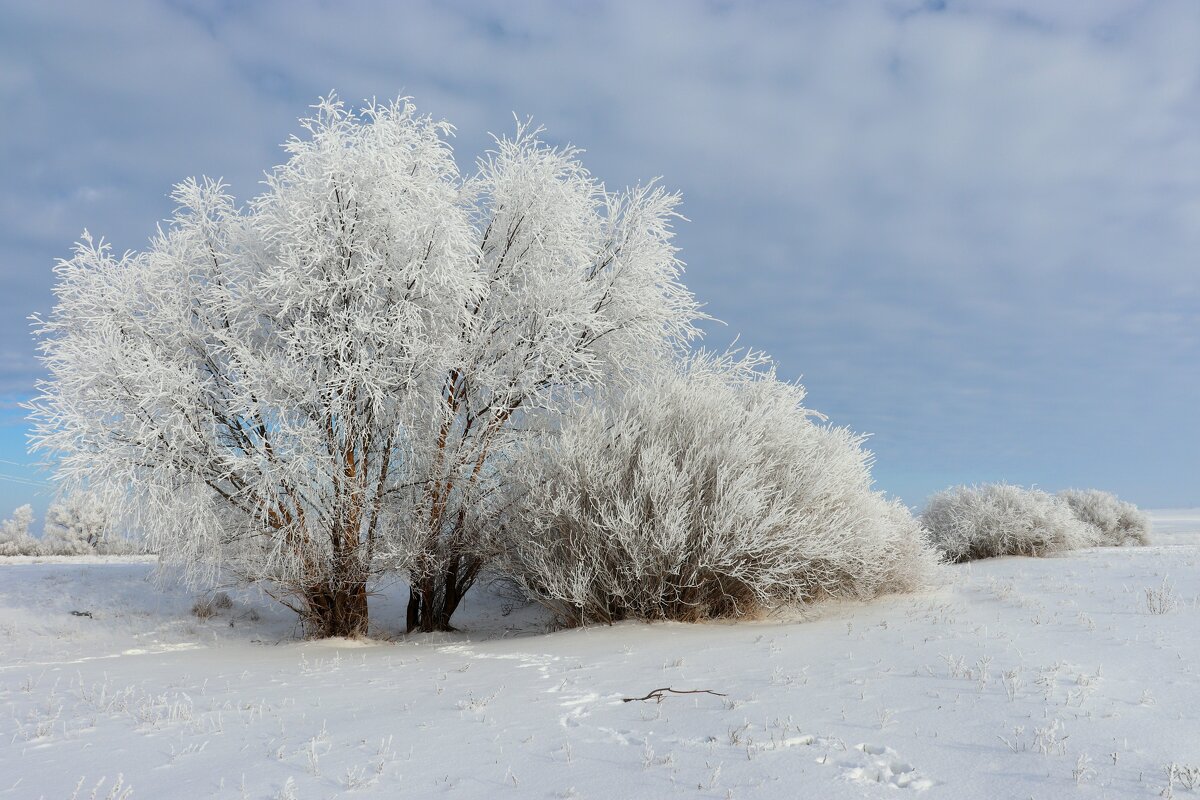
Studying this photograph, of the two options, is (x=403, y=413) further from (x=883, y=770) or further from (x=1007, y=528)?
(x=1007, y=528)

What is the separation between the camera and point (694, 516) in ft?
26.6

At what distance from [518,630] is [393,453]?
3028mm

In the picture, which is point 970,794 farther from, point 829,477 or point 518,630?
point 518,630

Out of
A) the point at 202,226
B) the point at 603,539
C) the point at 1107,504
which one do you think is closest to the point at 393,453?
the point at 603,539

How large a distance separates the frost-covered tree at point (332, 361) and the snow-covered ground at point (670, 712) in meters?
1.61

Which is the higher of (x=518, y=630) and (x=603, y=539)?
(x=603, y=539)

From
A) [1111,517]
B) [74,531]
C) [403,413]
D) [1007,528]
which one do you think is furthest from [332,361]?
[74,531]

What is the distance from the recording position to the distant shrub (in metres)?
21.1

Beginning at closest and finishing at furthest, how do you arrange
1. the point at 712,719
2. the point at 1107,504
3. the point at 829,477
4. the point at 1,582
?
the point at 712,719 < the point at 829,477 < the point at 1,582 < the point at 1107,504

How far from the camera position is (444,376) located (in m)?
9.34

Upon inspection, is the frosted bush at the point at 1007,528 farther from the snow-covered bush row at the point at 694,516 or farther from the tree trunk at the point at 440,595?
the tree trunk at the point at 440,595

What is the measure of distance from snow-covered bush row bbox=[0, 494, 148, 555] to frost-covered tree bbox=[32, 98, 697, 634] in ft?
57.2

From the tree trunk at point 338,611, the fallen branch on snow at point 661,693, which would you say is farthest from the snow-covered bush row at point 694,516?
the fallen branch on snow at point 661,693

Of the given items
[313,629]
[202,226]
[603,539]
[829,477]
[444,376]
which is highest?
[202,226]
